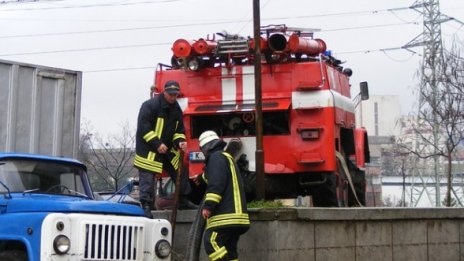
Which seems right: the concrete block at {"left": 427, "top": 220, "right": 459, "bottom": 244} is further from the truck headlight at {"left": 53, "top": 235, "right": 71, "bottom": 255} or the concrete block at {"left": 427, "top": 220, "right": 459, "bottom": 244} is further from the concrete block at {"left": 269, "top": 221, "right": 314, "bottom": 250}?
the truck headlight at {"left": 53, "top": 235, "right": 71, "bottom": 255}

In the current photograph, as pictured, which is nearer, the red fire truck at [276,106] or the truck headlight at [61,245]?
the truck headlight at [61,245]

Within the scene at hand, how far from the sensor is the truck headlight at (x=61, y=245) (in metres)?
6.43

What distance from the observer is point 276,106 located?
34.0 ft

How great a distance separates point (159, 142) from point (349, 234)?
258 centimetres

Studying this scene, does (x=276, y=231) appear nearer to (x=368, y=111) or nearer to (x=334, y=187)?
(x=334, y=187)

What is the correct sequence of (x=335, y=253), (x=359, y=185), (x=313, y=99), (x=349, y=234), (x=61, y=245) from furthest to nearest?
1. (x=359, y=185)
2. (x=313, y=99)
3. (x=349, y=234)
4. (x=335, y=253)
5. (x=61, y=245)

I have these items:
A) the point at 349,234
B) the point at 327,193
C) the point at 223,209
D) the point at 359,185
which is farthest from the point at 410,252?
the point at 359,185

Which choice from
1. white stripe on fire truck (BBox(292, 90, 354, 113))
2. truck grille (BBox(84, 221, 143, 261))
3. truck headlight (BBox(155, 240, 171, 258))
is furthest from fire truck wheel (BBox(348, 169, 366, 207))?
truck grille (BBox(84, 221, 143, 261))

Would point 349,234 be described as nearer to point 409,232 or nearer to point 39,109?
point 409,232

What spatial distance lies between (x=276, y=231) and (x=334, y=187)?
7.86ft

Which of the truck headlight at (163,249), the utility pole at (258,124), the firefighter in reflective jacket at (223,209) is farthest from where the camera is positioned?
the utility pole at (258,124)

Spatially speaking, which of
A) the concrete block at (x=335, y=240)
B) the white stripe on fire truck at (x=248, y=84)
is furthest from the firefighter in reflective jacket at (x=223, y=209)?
the white stripe on fire truck at (x=248, y=84)

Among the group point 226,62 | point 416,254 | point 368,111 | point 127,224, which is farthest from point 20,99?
point 368,111

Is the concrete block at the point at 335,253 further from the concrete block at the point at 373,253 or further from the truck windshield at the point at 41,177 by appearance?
the truck windshield at the point at 41,177
